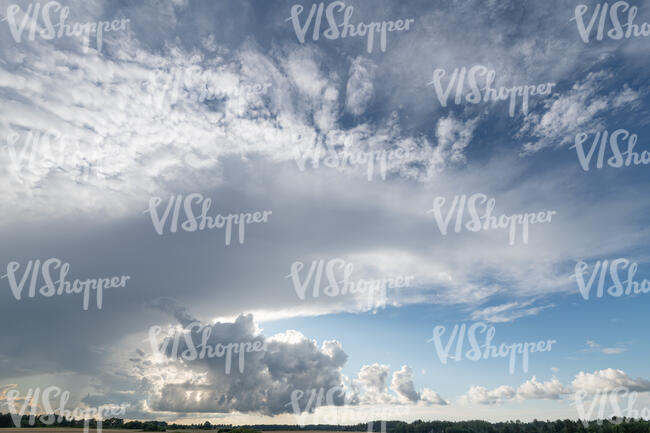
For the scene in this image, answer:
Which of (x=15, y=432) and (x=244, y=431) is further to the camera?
(x=244, y=431)

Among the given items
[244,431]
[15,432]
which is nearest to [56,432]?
[15,432]

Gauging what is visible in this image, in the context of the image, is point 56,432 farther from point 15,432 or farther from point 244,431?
point 244,431
